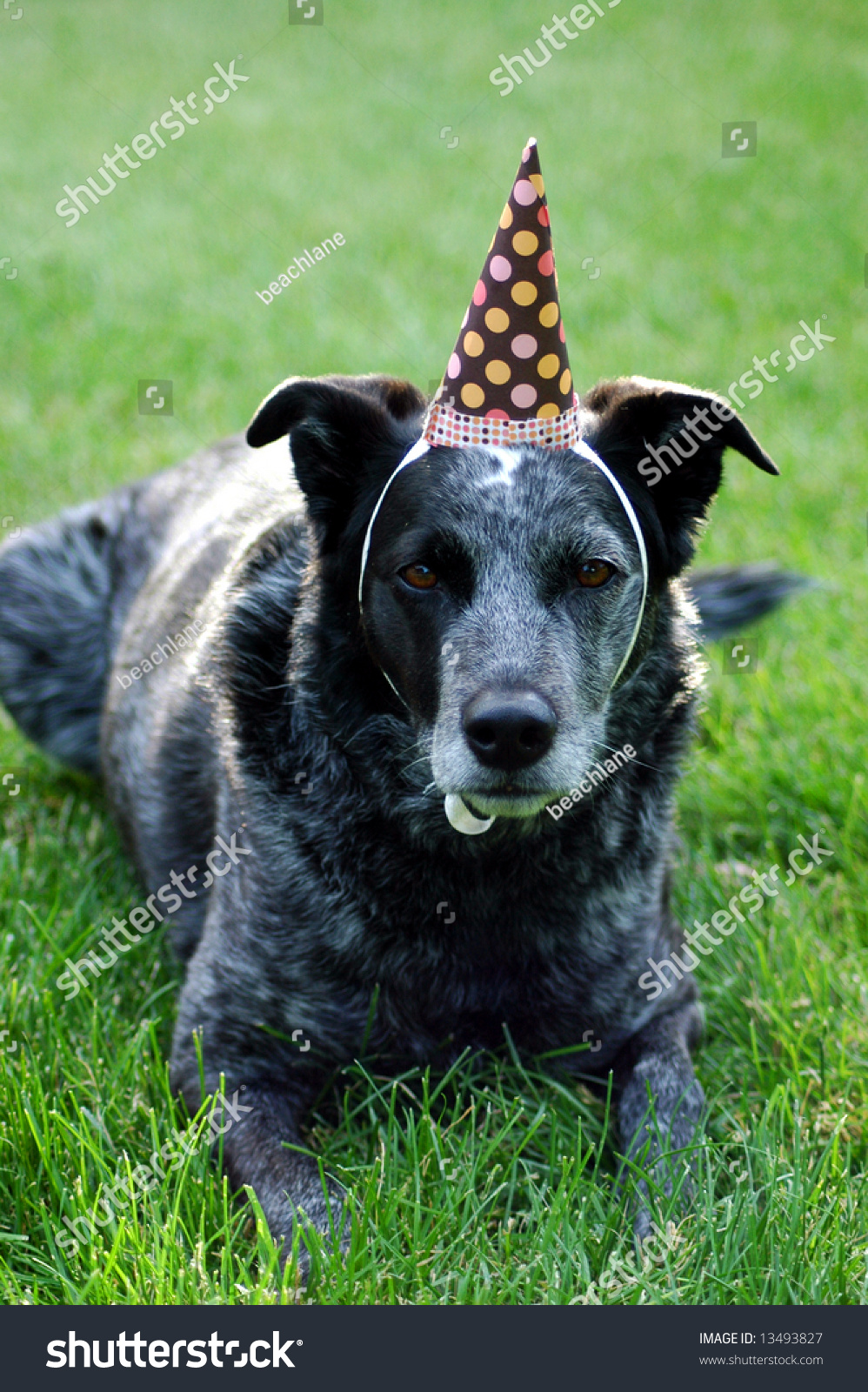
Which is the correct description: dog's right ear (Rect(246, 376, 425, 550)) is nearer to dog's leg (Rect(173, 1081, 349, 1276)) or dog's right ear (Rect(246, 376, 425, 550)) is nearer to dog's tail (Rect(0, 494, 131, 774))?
dog's leg (Rect(173, 1081, 349, 1276))

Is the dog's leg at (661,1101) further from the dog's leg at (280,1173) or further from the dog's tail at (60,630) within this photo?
the dog's tail at (60,630)

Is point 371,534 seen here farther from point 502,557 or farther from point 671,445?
point 671,445

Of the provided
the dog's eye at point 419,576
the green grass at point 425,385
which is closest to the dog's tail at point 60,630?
the green grass at point 425,385

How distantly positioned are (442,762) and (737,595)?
2.45 meters

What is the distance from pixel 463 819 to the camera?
268 centimetres

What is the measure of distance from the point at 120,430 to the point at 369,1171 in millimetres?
5066

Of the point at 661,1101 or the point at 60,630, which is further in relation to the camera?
the point at 60,630

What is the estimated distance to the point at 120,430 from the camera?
6.77 m

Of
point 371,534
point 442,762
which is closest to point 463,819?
point 442,762

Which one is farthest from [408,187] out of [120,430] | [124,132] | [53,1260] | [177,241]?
[53,1260]

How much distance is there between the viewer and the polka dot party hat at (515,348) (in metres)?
2.59

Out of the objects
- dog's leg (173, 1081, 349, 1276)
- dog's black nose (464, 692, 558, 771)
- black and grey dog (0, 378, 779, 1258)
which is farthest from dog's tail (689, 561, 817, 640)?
dog's leg (173, 1081, 349, 1276)

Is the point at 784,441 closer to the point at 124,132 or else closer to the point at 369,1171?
the point at 369,1171

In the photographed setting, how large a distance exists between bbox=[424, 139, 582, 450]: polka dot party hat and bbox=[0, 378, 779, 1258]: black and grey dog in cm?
6
